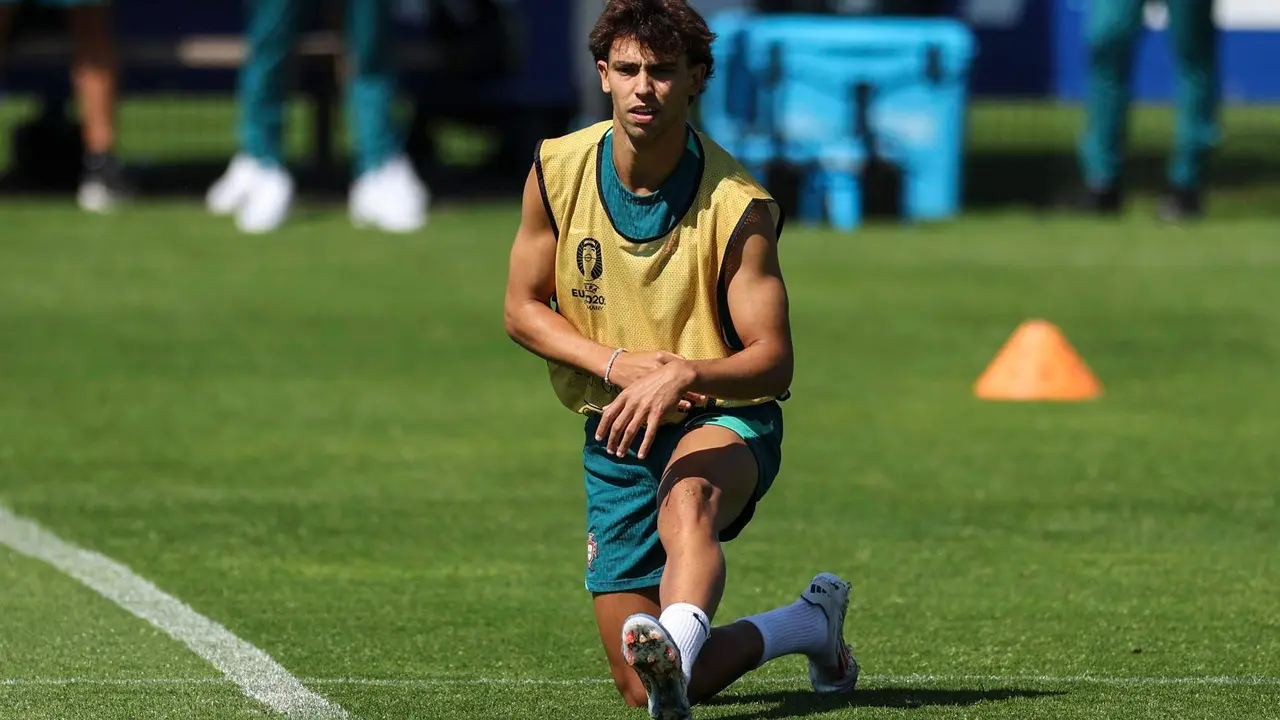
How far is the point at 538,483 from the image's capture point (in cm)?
841

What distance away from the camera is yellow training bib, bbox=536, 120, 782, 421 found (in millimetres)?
5156

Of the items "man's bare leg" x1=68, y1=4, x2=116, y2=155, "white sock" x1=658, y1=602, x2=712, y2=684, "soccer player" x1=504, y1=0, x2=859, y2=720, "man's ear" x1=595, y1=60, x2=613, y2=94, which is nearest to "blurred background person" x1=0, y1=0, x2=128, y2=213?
"man's bare leg" x1=68, y1=4, x2=116, y2=155

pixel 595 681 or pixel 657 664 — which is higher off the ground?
→ pixel 657 664

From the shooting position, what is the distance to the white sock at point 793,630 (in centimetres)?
520

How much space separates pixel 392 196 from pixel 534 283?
34.9ft

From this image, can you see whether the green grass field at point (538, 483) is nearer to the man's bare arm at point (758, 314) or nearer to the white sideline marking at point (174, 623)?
the white sideline marking at point (174, 623)

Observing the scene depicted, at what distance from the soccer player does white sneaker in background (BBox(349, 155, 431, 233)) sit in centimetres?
1052

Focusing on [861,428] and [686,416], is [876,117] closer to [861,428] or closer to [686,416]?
[861,428]

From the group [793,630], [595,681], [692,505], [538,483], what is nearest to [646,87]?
[692,505]

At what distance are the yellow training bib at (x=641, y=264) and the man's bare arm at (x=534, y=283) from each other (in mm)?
27

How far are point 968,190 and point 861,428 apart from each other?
34.3 ft

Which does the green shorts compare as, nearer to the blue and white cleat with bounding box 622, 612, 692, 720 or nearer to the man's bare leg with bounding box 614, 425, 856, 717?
the man's bare leg with bounding box 614, 425, 856, 717

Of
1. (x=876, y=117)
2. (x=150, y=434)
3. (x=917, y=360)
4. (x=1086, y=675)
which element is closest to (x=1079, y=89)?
(x=876, y=117)

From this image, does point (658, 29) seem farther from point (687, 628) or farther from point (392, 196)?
point (392, 196)
